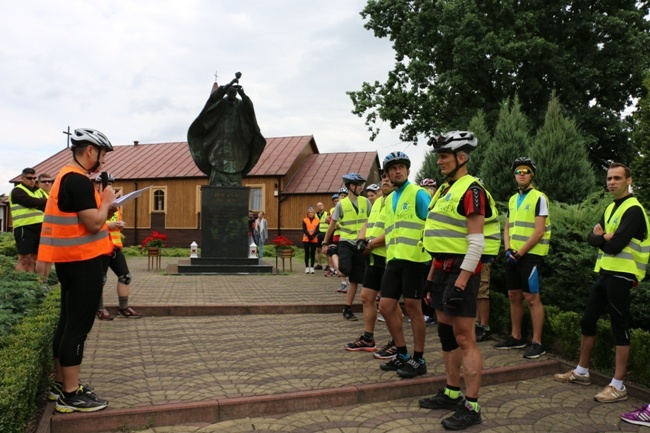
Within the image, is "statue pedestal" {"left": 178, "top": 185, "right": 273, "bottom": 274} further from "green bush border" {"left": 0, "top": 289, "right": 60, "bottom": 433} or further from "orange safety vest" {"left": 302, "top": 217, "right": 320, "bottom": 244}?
"green bush border" {"left": 0, "top": 289, "right": 60, "bottom": 433}

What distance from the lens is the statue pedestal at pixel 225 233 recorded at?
14.6m

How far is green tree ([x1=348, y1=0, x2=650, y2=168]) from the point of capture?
68.9 feet

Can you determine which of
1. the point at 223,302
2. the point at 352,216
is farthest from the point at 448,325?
the point at 223,302

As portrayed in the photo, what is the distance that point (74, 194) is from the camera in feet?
12.7

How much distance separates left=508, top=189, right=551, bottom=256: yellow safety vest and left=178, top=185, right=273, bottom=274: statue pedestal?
966cm

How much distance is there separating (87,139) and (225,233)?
425 inches

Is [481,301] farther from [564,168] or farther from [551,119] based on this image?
[551,119]

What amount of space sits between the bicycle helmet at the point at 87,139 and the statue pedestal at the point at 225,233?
10.6 m

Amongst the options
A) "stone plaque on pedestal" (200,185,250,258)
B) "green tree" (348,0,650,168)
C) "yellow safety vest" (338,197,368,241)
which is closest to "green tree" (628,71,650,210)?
"yellow safety vest" (338,197,368,241)

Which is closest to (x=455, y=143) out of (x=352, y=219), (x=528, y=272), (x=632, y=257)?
(x=632, y=257)

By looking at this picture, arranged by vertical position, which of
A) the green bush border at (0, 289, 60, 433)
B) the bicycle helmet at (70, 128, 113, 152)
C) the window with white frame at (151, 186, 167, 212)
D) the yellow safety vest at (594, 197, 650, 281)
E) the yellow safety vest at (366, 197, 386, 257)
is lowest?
the green bush border at (0, 289, 60, 433)

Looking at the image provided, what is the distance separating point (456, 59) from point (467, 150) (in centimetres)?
1858

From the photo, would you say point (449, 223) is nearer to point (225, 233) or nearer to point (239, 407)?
point (239, 407)

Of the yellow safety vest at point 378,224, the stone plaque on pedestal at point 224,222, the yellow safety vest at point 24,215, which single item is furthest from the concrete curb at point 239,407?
the stone plaque on pedestal at point 224,222
